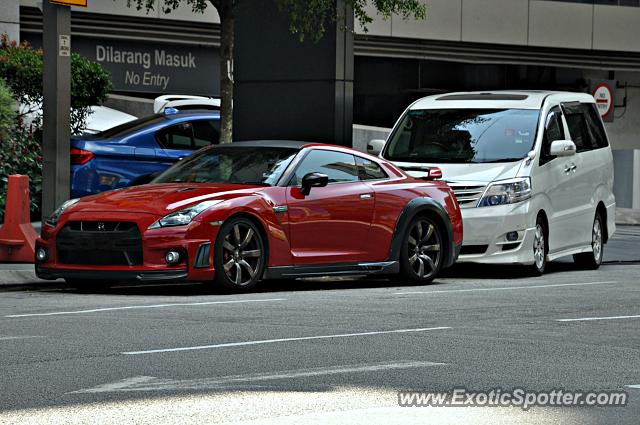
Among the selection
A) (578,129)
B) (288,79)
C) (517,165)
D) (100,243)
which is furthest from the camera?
(288,79)

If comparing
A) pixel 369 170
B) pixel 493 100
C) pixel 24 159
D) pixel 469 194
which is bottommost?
pixel 469 194

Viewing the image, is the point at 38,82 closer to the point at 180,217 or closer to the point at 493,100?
the point at 493,100

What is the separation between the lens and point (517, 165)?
15875 millimetres

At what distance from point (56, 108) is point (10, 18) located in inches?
548

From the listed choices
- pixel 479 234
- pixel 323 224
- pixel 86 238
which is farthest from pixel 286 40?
pixel 86 238

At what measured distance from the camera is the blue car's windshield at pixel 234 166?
1337 cm

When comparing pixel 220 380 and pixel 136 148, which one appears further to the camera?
pixel 136 148

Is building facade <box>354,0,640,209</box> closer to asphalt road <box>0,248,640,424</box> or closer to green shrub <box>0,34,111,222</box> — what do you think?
green shrub <box>0,34,111,222</box>

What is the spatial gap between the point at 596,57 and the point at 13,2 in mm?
17232

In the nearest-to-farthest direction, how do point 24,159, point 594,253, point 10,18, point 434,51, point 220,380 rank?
1. point 220,380
2. point 594,253
3. point 24,159
4. point 10,18
5. point 434,51

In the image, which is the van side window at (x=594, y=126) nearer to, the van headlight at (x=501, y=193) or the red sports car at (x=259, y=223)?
the van headlight at (x=501, y=193)

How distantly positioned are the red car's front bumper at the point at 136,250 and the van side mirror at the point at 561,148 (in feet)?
17.0

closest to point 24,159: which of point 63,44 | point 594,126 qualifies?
point 63,44

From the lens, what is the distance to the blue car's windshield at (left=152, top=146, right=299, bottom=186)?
13.4 metres
